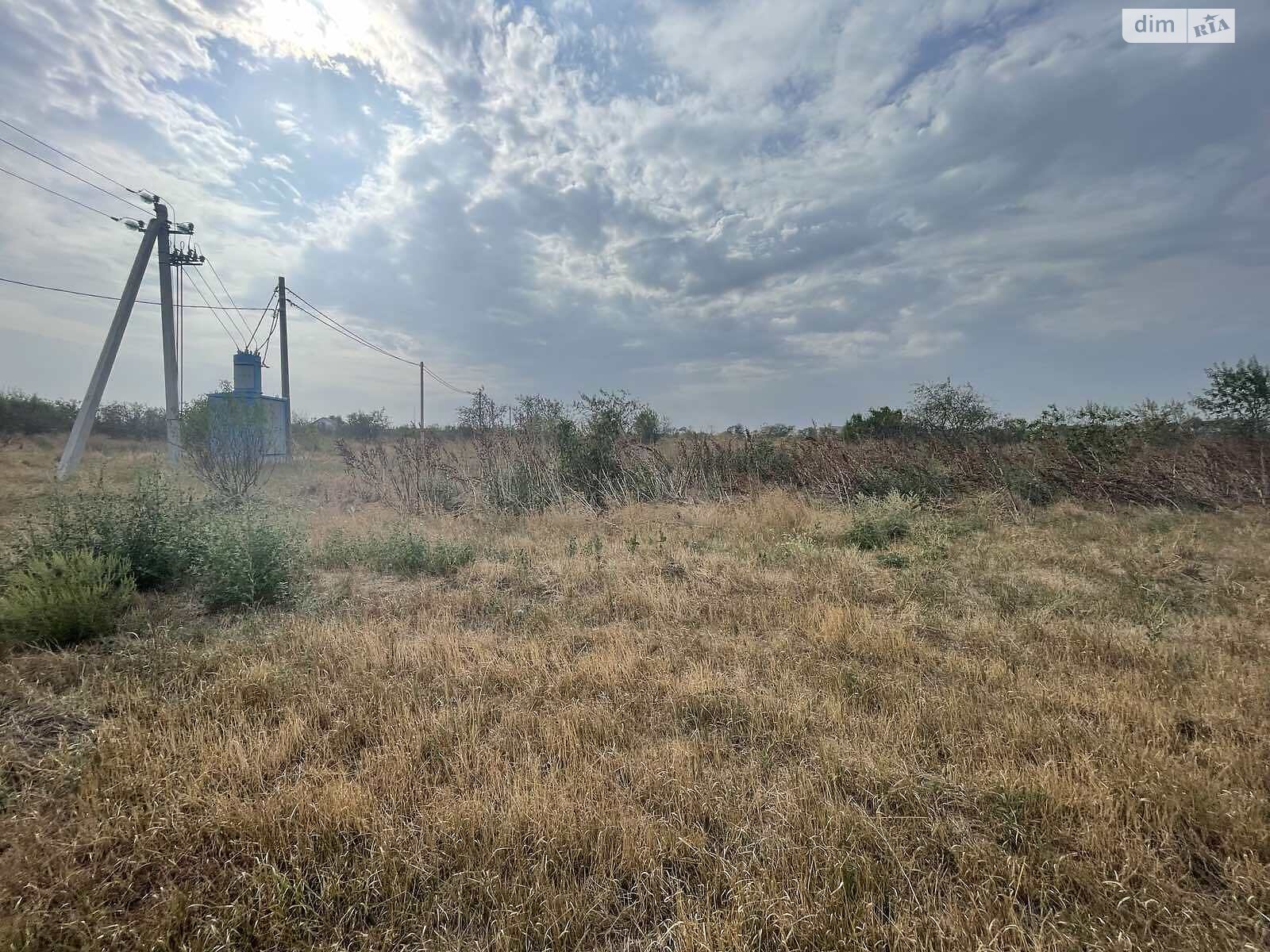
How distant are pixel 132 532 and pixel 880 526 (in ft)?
33.6

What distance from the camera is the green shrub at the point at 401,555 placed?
687 centimetres

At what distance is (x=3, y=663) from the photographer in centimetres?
365

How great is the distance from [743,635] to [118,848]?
4.07m

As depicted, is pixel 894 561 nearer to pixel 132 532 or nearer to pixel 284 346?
pixel 132 532

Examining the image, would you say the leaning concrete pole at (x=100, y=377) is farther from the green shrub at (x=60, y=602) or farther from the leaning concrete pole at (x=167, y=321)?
the green shrub at (x=60, y=602)

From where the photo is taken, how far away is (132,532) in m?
5.51

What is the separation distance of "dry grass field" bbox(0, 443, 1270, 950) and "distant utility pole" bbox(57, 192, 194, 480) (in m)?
14.4

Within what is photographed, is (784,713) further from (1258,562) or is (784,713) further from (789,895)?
(1258,562)

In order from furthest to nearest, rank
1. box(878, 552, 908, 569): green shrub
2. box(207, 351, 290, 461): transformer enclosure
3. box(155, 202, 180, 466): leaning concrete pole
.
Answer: box(155, 202, 180, 466): leaning concrete pole → box(207, 351, 290, 461): transformer enclosure → box(878, 552, 908, 569): green shrub

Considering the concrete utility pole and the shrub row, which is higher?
the concrete utility pole

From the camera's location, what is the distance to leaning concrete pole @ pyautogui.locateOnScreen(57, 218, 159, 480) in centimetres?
1438

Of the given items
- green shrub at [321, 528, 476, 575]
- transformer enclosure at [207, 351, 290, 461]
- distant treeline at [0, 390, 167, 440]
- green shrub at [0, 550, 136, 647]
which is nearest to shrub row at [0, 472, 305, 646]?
green shrub at [0, 550, 136, 647]

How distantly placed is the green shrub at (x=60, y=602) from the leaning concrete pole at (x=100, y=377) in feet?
47.1

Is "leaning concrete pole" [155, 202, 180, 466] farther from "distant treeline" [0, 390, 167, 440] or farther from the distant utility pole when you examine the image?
"distant treeline" [0, 390, 167, 440]
